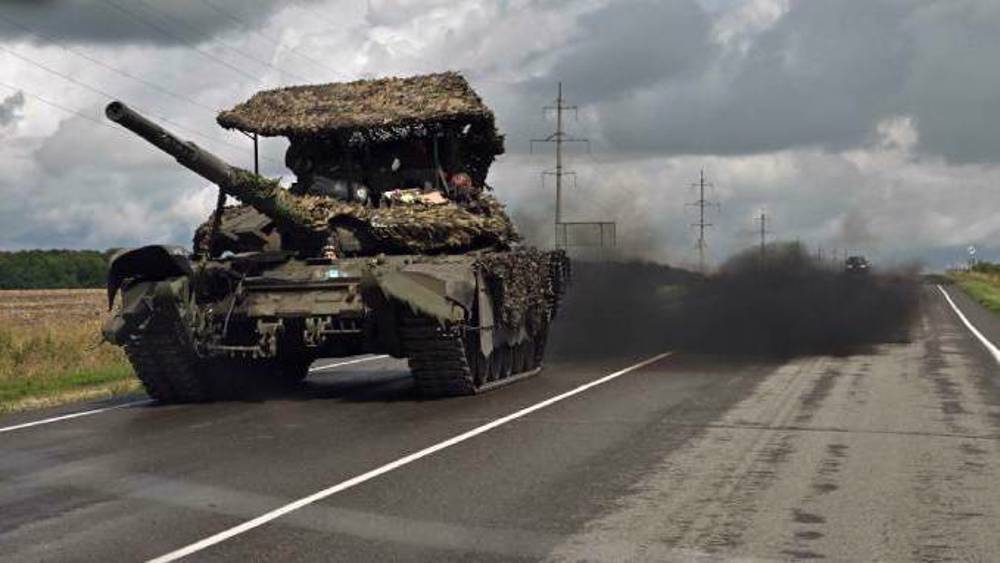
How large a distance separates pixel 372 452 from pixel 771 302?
23020 millimetres

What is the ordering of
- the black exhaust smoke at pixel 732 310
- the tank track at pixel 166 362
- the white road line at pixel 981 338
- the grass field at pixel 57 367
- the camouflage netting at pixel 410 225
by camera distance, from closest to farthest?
the tank track at pixel 166 362, the camouflage netting at pixel 410 225, the grass field at pixel 57 367, the white road line at pixel 981 338, the black exhaust smoke at pixel 732 310

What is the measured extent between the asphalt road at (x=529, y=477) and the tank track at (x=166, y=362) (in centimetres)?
41

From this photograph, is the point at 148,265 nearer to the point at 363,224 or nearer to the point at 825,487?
the point at 363,224

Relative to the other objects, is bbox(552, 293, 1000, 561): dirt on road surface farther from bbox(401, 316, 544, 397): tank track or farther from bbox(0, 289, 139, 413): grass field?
bbox(0, 289, 139, 413): grass field

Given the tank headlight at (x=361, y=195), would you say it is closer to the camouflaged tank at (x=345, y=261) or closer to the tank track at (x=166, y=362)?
the camouflaged tank at (x=345, y=261)

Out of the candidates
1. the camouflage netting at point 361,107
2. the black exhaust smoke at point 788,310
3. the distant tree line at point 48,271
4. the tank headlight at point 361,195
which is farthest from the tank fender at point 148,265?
the distant tree line at point 48,271

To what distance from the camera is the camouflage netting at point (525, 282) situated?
15227 millimetres

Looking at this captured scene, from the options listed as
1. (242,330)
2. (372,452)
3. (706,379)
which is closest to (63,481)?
(372,452)

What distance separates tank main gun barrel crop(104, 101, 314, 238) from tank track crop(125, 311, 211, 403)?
64.3 inches

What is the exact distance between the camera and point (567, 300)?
32.7 metres

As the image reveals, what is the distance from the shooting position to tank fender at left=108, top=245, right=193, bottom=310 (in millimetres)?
13961

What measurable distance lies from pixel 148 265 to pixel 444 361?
140 inches

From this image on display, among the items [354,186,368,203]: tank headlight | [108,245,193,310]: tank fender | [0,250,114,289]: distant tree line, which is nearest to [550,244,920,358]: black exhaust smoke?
[354,186,368,203]: tank headlight

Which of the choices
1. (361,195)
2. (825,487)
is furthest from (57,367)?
(825,487)
